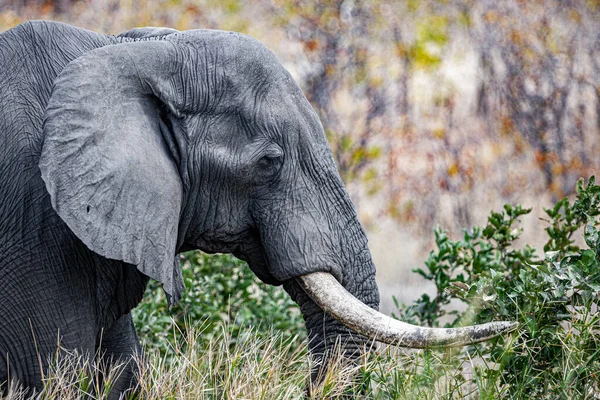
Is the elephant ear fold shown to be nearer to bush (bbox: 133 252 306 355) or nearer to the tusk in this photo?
the tusk

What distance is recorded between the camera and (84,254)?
3.58 m

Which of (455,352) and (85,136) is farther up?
(85,136)

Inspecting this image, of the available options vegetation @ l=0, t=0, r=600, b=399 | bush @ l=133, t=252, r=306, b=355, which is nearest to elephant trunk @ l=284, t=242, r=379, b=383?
bush @ l=133, t=252, r=306, b=355

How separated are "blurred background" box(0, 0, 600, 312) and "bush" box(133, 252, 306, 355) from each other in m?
3.30

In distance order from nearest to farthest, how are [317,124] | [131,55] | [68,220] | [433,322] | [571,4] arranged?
[68,220], [131,55], [317,124], [433,322], [571,4]

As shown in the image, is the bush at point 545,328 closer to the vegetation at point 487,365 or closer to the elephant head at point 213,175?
the vegetation at point 487,365

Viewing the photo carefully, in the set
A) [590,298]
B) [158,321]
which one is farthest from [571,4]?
[590,298]

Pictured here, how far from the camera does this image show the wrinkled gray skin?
340 cm

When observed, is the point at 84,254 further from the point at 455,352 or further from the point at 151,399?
the point at 455,352

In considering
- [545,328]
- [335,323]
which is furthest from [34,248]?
[545,328]

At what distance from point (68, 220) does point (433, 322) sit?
2765 millimetres

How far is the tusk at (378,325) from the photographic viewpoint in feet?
11.1

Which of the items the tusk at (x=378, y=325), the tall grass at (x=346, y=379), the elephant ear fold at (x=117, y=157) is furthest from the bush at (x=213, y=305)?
the elephant ear fold at (x=117, y=157)

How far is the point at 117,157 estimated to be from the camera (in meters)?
3.42
